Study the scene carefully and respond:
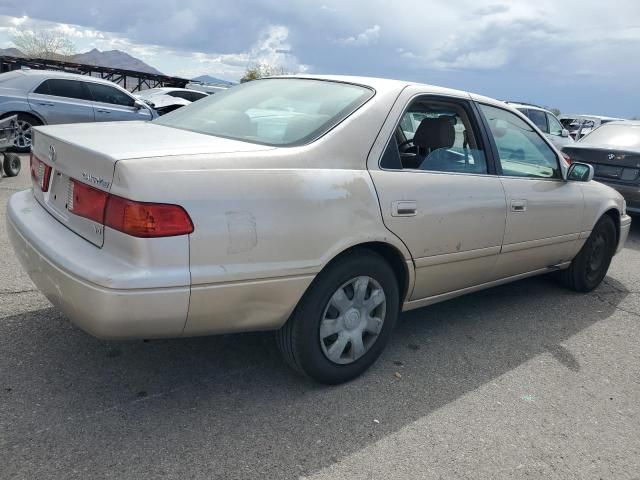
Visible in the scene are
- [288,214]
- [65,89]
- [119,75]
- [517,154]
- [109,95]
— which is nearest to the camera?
[288,214]

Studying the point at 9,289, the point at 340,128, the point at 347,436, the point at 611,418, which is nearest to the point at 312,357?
the point at 347,436

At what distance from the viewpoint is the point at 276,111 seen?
10.6 ft

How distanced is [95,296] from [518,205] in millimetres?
2763

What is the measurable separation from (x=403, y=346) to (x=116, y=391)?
1773 millimetres

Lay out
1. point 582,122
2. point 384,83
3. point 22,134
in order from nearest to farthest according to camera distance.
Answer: point 384,83 < point 22,134 < point 582,122

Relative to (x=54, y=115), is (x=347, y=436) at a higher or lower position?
lower

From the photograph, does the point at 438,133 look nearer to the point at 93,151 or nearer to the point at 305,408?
the point at 305,408

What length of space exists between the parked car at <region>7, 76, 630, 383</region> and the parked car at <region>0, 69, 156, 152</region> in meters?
7.64

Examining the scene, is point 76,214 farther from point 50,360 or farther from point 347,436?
point 347,436

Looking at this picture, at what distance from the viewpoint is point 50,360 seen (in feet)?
10.1

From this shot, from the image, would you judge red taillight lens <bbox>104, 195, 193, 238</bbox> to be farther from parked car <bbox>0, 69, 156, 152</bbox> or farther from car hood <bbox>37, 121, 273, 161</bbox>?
parked car <bbox>0, 69, 156, 152</bbox>

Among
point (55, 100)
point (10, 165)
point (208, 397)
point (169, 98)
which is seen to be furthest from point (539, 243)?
point (169, 98)

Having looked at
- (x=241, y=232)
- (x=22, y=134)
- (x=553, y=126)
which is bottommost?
(x=22, y=134)

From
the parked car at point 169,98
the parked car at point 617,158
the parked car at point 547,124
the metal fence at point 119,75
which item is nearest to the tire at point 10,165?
the parked car at point 169,98
